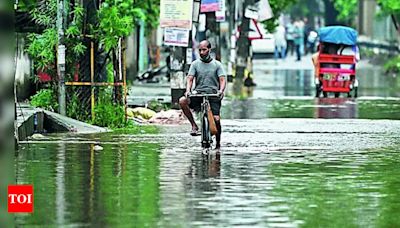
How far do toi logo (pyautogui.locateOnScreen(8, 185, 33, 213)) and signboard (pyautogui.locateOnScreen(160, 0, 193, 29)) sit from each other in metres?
14.3

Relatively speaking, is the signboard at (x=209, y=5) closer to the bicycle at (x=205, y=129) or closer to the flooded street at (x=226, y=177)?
the flooded street at (x=226, y=177)

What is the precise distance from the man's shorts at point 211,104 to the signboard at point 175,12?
754 centimetres

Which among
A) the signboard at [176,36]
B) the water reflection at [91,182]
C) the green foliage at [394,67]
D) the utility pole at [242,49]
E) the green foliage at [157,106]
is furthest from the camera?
the green foliage at [394,67]

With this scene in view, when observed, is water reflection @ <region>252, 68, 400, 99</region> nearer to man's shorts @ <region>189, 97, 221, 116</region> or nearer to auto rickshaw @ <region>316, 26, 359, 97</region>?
auto rickshaw @ <region>316, 26, 359, 97</region>

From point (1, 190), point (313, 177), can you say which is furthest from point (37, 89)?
point (1, 190)

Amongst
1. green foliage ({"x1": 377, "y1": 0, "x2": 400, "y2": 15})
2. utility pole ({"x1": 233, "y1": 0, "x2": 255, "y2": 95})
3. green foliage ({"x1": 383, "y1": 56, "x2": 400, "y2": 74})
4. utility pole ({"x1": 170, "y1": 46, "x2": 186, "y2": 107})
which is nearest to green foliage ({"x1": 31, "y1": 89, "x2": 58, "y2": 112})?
utility pole ({"x1": 170, "y1": 46, "x2": 186, "y2": 107})

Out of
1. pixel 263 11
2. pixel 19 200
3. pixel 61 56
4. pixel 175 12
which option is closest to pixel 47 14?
pixel 61 56

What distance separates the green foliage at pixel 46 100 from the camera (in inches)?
893

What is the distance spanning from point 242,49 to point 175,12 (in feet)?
51.6

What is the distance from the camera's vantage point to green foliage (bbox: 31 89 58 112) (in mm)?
22672

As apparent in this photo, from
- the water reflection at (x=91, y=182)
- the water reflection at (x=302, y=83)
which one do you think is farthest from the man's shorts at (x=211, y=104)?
the water reflection at (x=302, y=83)

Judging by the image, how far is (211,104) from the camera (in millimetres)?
18484

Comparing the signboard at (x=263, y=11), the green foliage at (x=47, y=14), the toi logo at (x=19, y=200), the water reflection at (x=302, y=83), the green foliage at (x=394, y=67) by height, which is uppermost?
the signboard at (x=263, y=11)

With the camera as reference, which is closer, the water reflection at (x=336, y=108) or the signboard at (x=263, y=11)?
the water reflection at (x=336, y=108)
